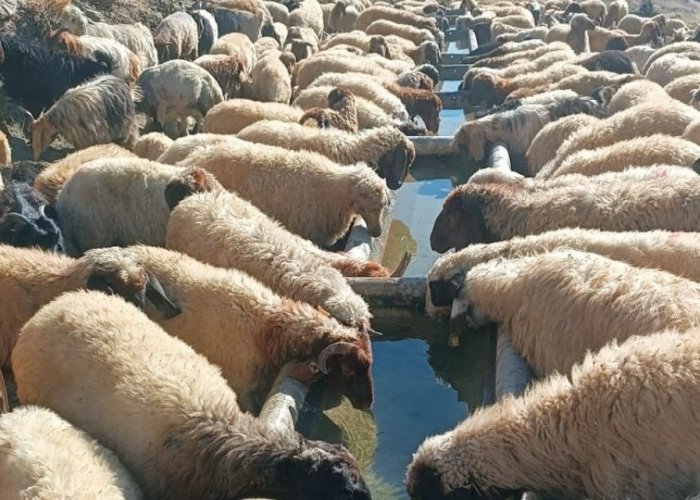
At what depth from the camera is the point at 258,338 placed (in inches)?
236

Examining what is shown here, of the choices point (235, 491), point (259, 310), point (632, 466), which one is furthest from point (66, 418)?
point (632, 466)

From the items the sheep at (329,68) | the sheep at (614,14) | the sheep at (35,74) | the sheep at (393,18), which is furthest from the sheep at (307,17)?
the sheep at (35,74)

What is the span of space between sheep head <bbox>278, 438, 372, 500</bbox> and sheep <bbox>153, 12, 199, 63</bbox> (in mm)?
12669

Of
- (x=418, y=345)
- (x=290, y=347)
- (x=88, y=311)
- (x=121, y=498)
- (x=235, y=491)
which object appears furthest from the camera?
(x=418, y=345)

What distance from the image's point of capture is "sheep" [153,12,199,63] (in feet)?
53.4

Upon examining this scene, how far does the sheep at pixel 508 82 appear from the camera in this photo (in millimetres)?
15464

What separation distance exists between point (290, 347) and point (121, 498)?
191cm

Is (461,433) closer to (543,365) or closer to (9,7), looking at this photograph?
(543,365)

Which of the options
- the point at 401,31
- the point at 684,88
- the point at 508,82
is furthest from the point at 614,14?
the point at 684,88

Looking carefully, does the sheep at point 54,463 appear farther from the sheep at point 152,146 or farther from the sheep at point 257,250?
the sheep at point 152,146

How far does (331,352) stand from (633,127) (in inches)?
220

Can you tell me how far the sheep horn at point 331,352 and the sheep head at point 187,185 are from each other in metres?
2.44

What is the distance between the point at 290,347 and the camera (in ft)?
19.6

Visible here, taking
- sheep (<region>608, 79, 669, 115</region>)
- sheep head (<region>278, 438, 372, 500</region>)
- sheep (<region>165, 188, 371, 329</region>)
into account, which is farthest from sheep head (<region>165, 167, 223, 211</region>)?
sheep (<region>608, 79, 669, 115</region>)
